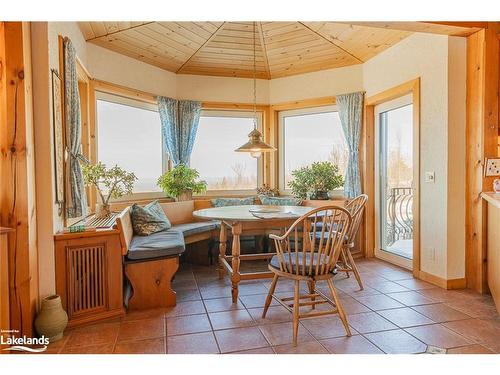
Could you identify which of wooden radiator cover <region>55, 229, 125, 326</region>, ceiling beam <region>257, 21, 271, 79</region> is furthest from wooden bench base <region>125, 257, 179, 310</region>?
ceiling beam <region>257, 21, 271, 79</region>

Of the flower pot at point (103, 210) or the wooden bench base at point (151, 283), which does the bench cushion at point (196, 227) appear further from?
the wooden bench base at point (151, 283)

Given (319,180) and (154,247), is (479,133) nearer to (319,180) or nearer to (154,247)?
(319,180)

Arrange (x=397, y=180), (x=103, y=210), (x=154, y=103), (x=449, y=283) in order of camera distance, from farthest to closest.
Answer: (x=154, y=103)
(x=397, y=180)
(x=103, y=210)
(x=449, y=283)

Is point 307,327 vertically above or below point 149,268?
below

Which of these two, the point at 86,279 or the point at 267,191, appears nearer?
the point at 86,279

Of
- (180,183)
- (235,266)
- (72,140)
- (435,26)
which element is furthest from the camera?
(180,183)

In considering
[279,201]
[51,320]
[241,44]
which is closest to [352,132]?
[279,201]

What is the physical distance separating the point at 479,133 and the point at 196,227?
2976 mm

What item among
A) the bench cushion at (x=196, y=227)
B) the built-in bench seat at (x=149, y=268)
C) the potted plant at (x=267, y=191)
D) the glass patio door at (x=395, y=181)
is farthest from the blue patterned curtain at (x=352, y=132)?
the built-in bench seat at (x=149, y=268)

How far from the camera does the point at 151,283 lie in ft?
9.44

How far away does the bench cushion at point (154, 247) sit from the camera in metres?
2.83

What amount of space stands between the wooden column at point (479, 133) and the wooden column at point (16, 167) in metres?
3.56

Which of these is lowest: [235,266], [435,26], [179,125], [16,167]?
[235,266]

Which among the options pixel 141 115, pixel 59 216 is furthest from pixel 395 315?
pixel 141 115
